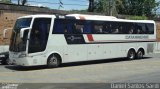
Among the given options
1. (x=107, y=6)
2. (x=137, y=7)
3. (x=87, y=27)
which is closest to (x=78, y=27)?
(x=87, y=27)

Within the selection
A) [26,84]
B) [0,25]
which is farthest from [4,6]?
[26,84]

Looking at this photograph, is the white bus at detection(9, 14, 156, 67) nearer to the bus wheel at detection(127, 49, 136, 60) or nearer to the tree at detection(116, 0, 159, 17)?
the bus wheel at detection(127, 49, 136, 60)

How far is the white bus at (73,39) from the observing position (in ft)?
70.6

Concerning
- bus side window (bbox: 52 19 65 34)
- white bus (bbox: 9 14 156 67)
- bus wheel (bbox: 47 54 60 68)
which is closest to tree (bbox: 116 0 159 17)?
white bus (bbox: 9 14 156 67)

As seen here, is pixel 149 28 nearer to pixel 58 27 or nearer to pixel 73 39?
pixel 73 39

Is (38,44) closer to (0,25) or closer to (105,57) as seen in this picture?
(105,57)

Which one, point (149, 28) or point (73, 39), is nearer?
point (73, 39)

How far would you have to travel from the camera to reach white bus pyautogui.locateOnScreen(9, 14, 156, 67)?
21516mm

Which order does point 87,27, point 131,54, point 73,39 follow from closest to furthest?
1. point 73,39
2. point 87,27
3. point 131,54

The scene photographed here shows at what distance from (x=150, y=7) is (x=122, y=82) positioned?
3990 cm

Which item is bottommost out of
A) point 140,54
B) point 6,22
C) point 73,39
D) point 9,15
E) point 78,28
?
point 140,54

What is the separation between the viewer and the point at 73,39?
23.5m

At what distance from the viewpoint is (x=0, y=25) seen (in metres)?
28.5

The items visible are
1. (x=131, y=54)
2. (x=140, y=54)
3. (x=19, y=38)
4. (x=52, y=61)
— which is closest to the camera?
(x=19, y=38)
